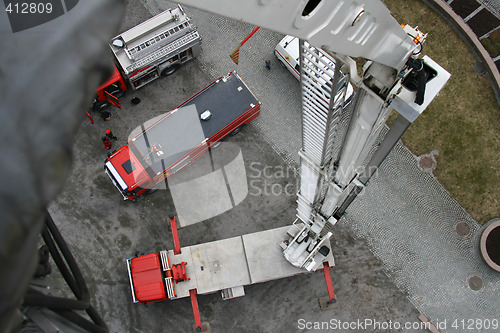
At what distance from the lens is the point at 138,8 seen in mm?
25312

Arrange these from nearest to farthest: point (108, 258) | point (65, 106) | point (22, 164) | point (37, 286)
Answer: point (22, 164), point (65, 106), point (37, 286), point (108, 258)

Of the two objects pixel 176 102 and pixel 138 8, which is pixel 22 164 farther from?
pixel 138 8

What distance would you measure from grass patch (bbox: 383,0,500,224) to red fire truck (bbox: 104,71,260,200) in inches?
350

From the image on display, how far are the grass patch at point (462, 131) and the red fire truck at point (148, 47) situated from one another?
39.2 feet

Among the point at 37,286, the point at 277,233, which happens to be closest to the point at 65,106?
the point at 37,286

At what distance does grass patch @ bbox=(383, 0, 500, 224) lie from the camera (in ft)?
73.5

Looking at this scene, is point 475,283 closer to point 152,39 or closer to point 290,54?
point 290,54

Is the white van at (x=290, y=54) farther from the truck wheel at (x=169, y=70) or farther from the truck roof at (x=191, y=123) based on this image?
the truck wheel at (x=169, y=70)

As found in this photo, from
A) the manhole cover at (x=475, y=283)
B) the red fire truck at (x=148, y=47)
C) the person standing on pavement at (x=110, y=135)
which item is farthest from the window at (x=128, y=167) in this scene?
the manhole cover at (x=475, y=283)

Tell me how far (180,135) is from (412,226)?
12.0 m

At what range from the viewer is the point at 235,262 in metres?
20.1

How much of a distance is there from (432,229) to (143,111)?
15.7 meters

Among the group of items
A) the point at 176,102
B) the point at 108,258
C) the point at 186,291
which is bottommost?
the point at 108,258

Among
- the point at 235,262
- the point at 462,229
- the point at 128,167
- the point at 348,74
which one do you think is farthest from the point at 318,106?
the point at 462,229
